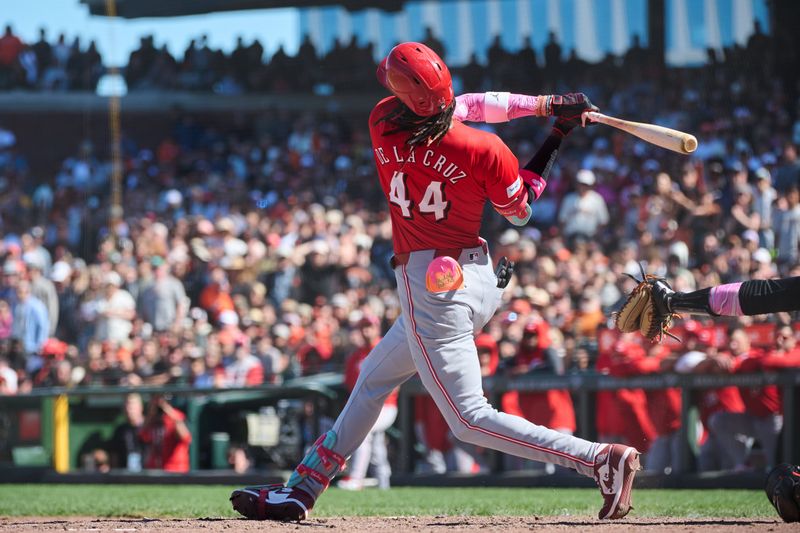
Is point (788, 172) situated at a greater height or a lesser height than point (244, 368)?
greater

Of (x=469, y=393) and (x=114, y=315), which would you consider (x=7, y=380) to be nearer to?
(x=114, y=315)

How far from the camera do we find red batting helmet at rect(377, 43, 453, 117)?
4.62 m

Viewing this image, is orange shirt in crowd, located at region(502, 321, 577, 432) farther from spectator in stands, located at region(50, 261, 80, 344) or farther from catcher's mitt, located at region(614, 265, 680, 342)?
spectator in stands, located at region(50, 261, 80, 344)

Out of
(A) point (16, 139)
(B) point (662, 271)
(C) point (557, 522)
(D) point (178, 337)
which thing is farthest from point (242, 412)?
(A) point (16, 139)

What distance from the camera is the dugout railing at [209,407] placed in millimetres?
9219

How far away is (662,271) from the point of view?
36.0ft

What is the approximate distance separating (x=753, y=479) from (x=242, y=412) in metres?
4.91

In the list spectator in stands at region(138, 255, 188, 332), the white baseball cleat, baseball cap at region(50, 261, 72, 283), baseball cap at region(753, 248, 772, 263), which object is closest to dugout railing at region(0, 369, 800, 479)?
baseball cap at region(753, 248, 772, 263)

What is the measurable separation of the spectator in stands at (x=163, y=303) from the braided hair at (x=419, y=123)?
32.0ft

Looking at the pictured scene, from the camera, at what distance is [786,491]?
15.6 feet

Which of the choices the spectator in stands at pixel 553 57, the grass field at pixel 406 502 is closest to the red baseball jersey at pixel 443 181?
the grass field at pixel 406 502

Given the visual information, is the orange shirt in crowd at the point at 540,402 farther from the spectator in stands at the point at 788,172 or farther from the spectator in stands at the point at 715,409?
the spectator in stands at the point at 788,172

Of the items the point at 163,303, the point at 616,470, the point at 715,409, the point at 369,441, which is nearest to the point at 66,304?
the point at 163,303

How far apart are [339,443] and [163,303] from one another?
9455 mm
